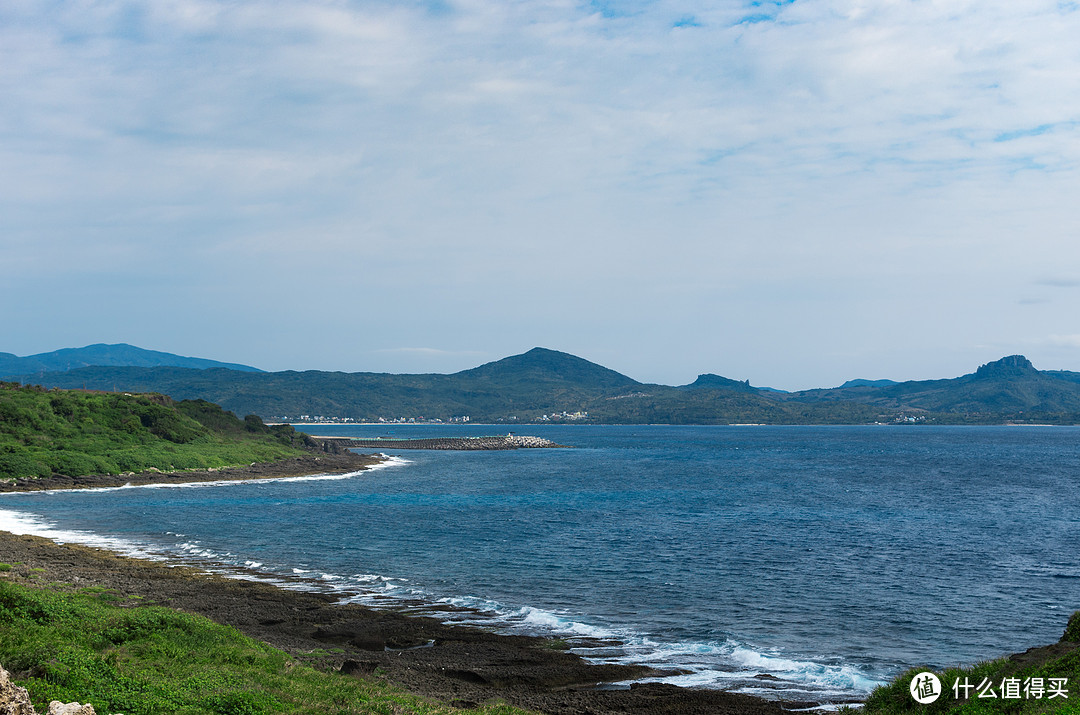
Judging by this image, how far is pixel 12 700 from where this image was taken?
420 inches

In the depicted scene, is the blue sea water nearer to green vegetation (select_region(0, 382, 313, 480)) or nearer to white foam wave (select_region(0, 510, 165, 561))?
white foam wave (select_region(0, 510, 165, 561))

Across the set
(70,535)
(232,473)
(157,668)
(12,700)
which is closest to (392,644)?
(157,668)

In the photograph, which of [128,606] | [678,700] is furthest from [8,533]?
[678,700]

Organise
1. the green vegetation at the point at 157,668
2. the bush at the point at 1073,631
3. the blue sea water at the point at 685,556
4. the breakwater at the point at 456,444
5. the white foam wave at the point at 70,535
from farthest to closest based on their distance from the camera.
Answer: the breakwater at the point at 456,444
the white foam wave at the point at 70,535
the blue sea water at the point at 685,556
the bush at the point at 1073,631
the green vegetation at the point at 157,668

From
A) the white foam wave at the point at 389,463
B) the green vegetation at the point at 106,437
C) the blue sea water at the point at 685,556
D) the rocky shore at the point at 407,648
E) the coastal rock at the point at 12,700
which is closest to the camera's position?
the coastal rock at the point at 12,700

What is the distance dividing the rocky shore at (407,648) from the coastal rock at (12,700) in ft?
32.1

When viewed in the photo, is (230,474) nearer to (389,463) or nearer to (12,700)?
(389,463)

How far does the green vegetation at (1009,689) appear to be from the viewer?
13.1 m

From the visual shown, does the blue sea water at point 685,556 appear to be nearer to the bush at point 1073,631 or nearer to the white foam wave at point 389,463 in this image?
the bush at point 1073,631

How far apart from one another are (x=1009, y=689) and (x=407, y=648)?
55.2 ft

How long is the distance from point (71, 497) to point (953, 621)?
246 ft

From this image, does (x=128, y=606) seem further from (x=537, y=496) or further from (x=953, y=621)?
(x=537, y=496)

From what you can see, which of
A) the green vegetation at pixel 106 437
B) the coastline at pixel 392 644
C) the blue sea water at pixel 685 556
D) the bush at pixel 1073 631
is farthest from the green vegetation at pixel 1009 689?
the green vegetation at pixel 106 437

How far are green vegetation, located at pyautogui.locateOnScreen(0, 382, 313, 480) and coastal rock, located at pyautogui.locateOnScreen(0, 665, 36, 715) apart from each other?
84.4 meters
